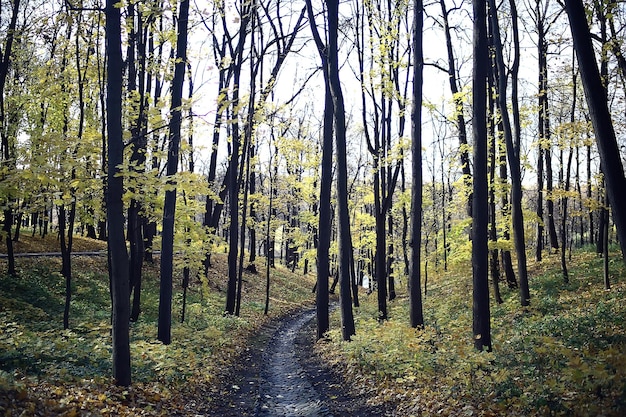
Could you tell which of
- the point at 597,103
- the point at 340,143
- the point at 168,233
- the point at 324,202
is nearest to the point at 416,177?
the point at 340,143

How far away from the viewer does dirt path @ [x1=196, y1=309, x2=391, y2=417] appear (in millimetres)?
8070

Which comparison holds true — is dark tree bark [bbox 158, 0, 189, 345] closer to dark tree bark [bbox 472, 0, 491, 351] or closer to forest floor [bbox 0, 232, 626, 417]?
forest floor [bbox 0, 232, 626, 417]

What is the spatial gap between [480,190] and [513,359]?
3362mm

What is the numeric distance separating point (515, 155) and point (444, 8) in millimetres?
6843

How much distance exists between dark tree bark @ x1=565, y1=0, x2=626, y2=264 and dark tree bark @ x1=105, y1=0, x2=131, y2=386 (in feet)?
24.5

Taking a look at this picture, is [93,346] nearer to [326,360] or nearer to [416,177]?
[326,360]

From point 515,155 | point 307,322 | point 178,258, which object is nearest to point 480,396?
point 178,258

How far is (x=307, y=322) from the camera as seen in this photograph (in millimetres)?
22438

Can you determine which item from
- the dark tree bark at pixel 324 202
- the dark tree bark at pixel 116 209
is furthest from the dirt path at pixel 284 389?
the dark tree bark at pixel 116 209

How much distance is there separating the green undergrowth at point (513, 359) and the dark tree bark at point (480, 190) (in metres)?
0.70

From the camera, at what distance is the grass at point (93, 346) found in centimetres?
660

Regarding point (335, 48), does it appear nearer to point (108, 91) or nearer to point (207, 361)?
point (108, 91)

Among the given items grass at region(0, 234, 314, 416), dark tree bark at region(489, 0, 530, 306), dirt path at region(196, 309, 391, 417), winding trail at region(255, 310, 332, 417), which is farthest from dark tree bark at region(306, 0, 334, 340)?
dark tree bark at region(489, 0, 530, 306)

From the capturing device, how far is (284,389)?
9.91 m
